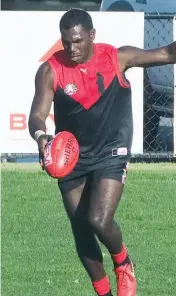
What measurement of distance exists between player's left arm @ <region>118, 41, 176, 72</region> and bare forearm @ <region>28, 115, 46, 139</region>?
66cm

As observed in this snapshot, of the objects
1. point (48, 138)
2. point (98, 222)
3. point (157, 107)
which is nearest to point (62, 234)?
point (98, 222)

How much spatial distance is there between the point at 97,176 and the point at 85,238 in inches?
19.1

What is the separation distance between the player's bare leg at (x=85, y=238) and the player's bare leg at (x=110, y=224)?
11 cm

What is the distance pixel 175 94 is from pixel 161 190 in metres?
1.95

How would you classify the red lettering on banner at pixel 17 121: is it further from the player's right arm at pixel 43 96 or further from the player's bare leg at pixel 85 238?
the player's right arm at pixel 43 96

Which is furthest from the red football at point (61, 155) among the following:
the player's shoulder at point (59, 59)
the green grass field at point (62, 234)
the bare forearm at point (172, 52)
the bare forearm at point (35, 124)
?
the green grass field at point (62, 234)

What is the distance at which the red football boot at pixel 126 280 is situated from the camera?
9.09 meters

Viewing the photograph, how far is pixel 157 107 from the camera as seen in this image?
50.6 feet

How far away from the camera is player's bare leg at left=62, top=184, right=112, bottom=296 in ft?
29.7

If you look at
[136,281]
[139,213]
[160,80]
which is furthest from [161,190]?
[136,281]

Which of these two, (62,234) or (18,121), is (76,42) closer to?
(62,234)

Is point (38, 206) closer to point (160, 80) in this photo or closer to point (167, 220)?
point (167, 220)

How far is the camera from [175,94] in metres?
15.3

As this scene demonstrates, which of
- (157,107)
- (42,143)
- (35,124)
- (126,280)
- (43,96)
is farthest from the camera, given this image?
(157,107)
